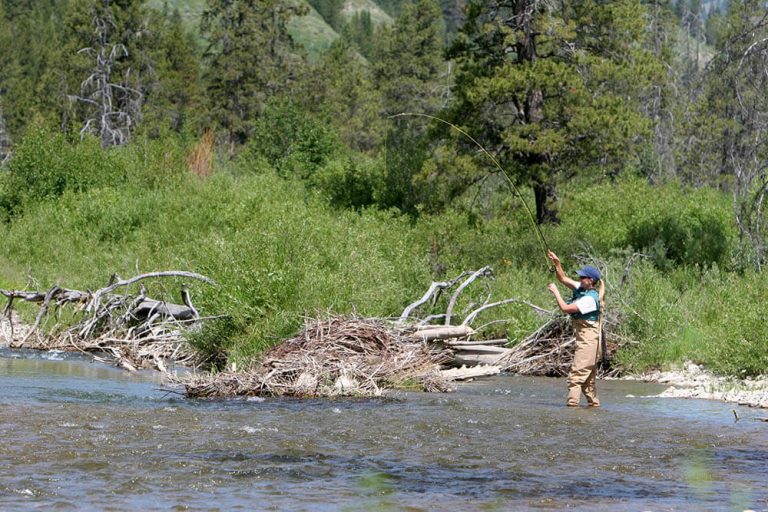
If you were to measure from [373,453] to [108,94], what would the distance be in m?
42.6

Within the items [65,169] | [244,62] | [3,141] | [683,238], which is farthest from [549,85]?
[3,141]

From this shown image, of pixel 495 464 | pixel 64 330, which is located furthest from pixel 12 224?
pixel 495 464

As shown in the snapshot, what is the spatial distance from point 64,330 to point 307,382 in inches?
283

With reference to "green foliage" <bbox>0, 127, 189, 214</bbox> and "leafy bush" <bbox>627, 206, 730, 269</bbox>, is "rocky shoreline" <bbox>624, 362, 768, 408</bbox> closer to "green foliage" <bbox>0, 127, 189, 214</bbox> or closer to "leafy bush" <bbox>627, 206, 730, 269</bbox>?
"leafy bush" <bbox>627, 206, 730, 269</bbox>

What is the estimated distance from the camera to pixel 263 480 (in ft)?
26.8

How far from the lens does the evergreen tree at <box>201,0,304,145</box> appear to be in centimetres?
5153

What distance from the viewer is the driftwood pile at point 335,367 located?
13.0m

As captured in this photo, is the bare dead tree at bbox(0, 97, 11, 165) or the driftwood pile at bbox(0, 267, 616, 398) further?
the bare dead tree at bbox(0, 97, 11, 165)

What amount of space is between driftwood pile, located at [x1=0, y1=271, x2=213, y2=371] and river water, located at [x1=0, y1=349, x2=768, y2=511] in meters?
3.18

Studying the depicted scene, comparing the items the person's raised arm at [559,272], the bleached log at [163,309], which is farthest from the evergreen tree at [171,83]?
the person's raised arm at [559,272]

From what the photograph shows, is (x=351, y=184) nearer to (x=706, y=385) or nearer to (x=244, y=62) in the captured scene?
(x=706, y=385)

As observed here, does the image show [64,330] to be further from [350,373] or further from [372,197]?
[372,197]

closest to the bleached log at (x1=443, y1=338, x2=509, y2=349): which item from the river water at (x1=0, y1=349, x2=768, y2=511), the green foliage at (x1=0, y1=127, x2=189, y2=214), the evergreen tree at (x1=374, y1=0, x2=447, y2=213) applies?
the river water at (x1=0, y1=349, x2=768, y2=511)

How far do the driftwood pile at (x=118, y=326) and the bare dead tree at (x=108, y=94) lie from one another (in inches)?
1162
